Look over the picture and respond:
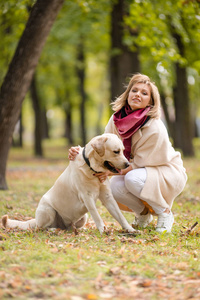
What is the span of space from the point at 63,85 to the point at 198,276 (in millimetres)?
22739

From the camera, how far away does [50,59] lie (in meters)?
20.9

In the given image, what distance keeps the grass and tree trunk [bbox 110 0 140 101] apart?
346 inches

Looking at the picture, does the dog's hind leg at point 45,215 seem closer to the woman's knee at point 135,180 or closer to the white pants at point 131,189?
the white pants at point 131,189

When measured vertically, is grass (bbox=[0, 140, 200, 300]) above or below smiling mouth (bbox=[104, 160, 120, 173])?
below

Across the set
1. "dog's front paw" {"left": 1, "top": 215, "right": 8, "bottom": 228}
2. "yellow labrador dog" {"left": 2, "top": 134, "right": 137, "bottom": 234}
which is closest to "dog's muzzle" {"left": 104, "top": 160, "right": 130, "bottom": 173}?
"yellow labrador dog" {"left": 2, "top": 134, "right": 137, "bottom": 234}

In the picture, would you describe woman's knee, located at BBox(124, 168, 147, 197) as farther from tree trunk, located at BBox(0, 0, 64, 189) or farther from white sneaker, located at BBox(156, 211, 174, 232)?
tree trunk, located at BBox(0, 0, 64, 189)

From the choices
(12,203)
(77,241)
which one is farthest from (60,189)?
(12,203)

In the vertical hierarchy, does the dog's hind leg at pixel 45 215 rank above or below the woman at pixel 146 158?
below

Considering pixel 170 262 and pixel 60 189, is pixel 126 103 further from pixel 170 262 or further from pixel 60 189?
pixel 170 262

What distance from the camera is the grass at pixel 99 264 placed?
3195 millimetres

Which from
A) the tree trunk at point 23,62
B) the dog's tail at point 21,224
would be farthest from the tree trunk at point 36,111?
the dog's tail at point 21,224

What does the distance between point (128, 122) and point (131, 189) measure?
0.85m

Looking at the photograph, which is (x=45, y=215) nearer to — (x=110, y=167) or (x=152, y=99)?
(x=110, y=167)

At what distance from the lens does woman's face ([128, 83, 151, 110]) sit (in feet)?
17.1
